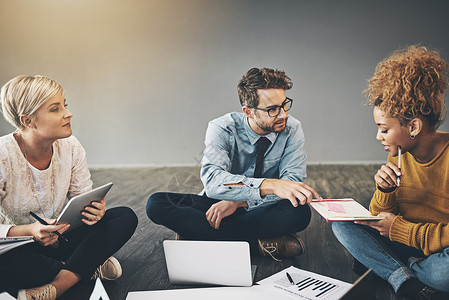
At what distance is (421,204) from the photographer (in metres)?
1.67

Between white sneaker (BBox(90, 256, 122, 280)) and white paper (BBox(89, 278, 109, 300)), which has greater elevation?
white paper (BBox(89, 278, 109, 300))

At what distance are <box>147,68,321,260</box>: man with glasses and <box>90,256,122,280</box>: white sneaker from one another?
1.06ft

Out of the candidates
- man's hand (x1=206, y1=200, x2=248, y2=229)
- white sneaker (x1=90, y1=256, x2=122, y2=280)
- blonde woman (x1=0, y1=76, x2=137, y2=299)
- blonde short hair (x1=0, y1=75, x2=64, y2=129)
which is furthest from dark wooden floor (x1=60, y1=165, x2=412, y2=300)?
blonde short hair (x1=0, y1=75, x2=64, y2=129)

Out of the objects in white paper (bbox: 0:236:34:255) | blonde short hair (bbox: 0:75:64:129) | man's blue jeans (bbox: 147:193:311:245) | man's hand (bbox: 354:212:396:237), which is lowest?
man's blue jeans (bbox: 147:193:311:245)

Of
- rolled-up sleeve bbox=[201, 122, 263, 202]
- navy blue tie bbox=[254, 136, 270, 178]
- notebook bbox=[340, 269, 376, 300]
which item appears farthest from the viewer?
navy blue tie bbox=[254, 136, 270, 178]

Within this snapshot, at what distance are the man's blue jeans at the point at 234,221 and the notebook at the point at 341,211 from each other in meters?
0.26

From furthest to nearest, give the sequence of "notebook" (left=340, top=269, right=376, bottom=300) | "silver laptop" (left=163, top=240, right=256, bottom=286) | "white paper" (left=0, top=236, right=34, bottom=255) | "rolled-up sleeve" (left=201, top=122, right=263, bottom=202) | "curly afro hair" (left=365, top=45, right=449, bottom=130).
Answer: "rolled-up sleeve" (left=201, top=122, right=263, bottom=202), "silver laptop" (left=163, top=240, right=256, bottom=286), "curly afro hair" (left=365, top=45, right=449, bottom=130), "white paper" (left=0, top=236, right=34, bottom=255), "notebook" (left=340, top=269, right=376, bottom=300)

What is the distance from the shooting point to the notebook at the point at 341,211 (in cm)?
162

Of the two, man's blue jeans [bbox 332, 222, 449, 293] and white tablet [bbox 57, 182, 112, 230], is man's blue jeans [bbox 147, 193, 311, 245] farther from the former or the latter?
white tablet [bbox 57, 182, 112, 230]

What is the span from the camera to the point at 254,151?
220 centimetres

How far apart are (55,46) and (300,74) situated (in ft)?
10.2

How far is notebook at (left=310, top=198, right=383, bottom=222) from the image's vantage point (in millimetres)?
1617

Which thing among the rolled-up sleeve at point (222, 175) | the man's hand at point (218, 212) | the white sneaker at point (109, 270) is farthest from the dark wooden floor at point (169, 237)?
the rolled-up sleeve at point (222, 175)

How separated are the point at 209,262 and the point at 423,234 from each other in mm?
833
